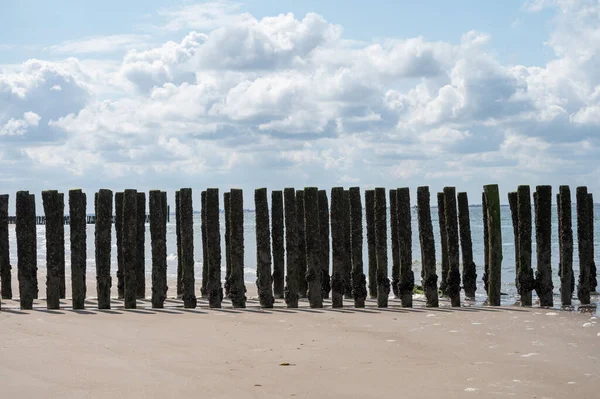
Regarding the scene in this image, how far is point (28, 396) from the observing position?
5.61m

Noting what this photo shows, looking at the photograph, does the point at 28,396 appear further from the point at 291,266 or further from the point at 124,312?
the point at 291,266

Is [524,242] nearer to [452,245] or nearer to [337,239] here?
[452,245]

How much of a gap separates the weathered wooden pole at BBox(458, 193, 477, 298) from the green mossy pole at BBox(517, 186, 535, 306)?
2.13 m

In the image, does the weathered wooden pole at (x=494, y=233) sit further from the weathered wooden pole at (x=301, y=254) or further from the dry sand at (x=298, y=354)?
the weathered wooden pole at (x=301, y=254)

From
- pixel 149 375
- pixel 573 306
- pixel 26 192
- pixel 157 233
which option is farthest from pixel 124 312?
pixel 573 306

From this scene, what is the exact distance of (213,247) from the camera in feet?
36.8

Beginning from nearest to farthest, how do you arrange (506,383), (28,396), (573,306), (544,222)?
(28,396) → (506,383) → (544,222) → (573,306)

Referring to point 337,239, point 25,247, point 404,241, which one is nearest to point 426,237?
point 404,241

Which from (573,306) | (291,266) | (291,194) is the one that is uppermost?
(291,194)

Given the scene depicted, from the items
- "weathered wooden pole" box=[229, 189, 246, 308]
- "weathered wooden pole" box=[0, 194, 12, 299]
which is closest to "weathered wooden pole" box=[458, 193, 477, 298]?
"weathered wooden pole" box=[229, 189, 246, 308]

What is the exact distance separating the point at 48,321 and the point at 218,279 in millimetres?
Result: 2646

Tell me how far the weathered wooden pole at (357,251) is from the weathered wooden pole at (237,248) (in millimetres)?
1661

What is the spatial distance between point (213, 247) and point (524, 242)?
466 centimetres

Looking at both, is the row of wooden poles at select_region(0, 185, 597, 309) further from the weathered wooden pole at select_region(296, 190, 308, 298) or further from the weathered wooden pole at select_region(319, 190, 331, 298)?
the weathered wooden pole at select_region(319, 190, 331, 298)
